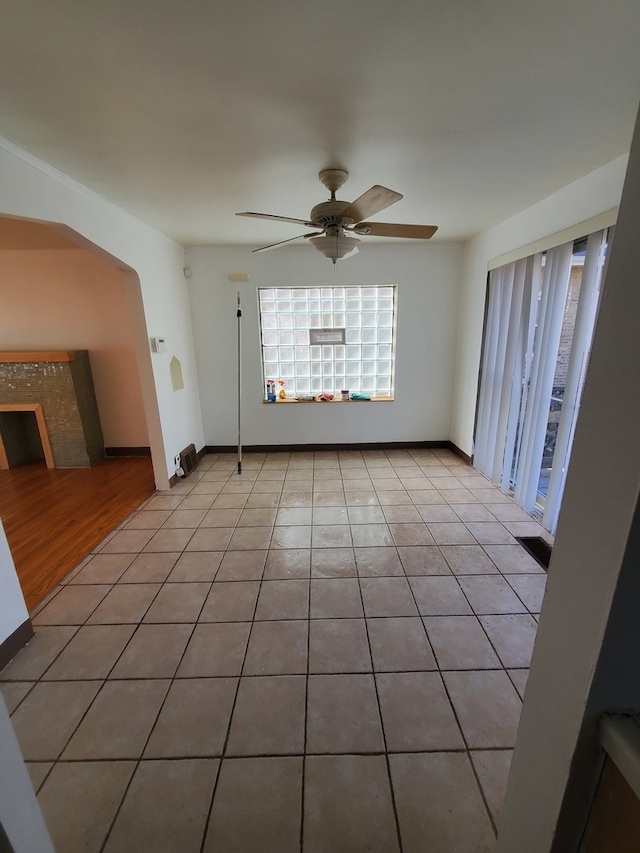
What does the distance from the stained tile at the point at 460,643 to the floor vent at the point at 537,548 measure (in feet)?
2.56

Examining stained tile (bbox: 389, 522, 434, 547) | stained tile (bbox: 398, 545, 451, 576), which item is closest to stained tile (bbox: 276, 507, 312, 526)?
stained tile (bbox: 389, 522, 434, 547)

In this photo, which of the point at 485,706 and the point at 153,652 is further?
the point at 153,652

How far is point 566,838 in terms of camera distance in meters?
0.57

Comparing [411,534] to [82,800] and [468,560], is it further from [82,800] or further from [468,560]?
[82,800]

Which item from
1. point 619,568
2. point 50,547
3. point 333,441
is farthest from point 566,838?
point 333,441

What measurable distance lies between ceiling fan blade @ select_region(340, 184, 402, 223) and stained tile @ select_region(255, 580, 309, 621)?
212 centimetres

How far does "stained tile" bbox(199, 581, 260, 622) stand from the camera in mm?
1851

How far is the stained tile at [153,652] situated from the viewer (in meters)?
1.56

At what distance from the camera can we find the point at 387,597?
6.47ft

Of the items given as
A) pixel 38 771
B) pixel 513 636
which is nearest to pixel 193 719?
pixel 38 771

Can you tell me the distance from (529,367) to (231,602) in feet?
8.99

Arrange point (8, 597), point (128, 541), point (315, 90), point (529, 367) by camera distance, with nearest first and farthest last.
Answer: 1. point (315, 90)
2. point (8, 597)
3. point (128, 541)
4. point (529, 367)

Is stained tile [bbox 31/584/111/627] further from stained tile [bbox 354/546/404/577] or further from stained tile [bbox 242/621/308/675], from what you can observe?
stained tile [bbox 354/546/404/577]

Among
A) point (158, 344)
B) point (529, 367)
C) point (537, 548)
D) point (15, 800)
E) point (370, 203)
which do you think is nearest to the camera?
point (15, 800)
